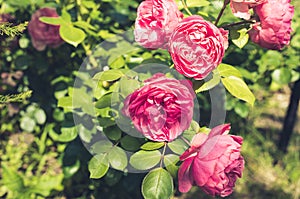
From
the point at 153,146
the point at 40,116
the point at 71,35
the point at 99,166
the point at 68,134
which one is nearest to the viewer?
the point at 153,146

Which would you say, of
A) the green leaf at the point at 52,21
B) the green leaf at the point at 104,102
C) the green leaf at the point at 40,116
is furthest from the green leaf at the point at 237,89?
the green leaf at the point at 40,116

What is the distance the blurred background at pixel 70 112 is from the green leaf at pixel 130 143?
27 centimetres

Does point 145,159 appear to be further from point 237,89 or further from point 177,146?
point 237,89

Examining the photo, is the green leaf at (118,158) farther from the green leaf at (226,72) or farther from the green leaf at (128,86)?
the green leaf at (226,72)

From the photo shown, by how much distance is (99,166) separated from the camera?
4.65 feet

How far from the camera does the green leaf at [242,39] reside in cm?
137

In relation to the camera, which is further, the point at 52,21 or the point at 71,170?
the point at 71,170

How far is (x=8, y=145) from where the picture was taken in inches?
94.2

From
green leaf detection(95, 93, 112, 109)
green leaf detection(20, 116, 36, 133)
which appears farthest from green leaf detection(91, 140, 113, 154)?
green leaf detection(20, 116, 36, 133)

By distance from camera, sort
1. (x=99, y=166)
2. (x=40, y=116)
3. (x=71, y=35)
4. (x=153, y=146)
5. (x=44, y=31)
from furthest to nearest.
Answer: (x=40, y=116) < (x=44, y=31) < (x=71, y=35) < (x=99, y=166) < (x=153, y=146)

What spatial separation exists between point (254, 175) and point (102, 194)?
0.88m

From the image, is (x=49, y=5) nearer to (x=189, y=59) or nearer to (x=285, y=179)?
(x=189, y=59)

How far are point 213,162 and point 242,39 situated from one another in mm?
399

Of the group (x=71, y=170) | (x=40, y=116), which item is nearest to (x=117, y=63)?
(x=71, y=170)
